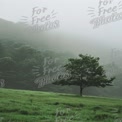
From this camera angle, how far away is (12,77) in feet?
614

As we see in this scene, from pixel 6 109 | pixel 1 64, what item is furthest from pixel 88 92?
pixel 6 109

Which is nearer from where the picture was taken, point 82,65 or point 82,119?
point 82,119

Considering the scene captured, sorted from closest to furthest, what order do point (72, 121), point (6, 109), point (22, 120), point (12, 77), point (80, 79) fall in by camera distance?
point (22, 120) → point (72, 121) → point (6, 109) → point (80, 79) → point (12, 77)

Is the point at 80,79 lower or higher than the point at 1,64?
lower

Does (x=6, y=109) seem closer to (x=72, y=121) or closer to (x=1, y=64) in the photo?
(x=72, y=121)

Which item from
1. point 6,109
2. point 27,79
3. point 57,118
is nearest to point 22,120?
point 57,118

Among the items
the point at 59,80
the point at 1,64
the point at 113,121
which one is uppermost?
the point at 1,64

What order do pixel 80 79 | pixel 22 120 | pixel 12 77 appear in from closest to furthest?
pixel 22 120 < pixel 80 79 < pixel 12 77

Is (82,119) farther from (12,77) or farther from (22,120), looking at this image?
(12,77)

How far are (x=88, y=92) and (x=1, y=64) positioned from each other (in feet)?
186

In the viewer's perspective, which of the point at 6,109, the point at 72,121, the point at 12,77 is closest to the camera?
the point at 72,121

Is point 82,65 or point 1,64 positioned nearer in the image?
point 82,65

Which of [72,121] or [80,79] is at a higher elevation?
[80,79]

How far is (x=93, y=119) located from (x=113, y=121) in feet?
6.95
